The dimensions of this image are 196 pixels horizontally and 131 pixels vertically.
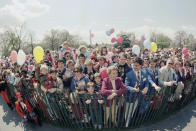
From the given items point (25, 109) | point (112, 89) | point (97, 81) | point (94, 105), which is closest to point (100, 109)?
point (94, 105)

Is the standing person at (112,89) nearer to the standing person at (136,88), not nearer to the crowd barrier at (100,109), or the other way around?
the crowd barrier at (100,109)

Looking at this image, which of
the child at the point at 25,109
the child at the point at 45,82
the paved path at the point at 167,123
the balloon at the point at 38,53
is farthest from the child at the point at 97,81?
the balloon at the point at 38,53

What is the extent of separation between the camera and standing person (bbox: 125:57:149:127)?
3441 millimetres

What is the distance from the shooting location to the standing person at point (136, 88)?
3441mm

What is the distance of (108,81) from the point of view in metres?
3.49

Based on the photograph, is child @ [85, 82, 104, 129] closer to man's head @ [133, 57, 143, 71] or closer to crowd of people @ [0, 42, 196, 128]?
crowd of people @ [0, 42, 196, 128]

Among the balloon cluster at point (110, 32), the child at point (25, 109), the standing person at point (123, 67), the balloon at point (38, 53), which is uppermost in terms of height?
the balloon cluster at point (110, 32)

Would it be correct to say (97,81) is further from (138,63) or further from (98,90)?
(138,63)

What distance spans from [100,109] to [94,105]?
17 centimetres

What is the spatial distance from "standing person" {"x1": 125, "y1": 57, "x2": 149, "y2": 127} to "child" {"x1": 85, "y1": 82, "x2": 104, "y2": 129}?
633 millimetres

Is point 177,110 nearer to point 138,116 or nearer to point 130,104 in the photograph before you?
point 138,116

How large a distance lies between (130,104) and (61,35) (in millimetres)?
65819

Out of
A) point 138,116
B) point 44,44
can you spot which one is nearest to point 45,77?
point 138,116

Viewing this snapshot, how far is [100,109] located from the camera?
11.2 ft
